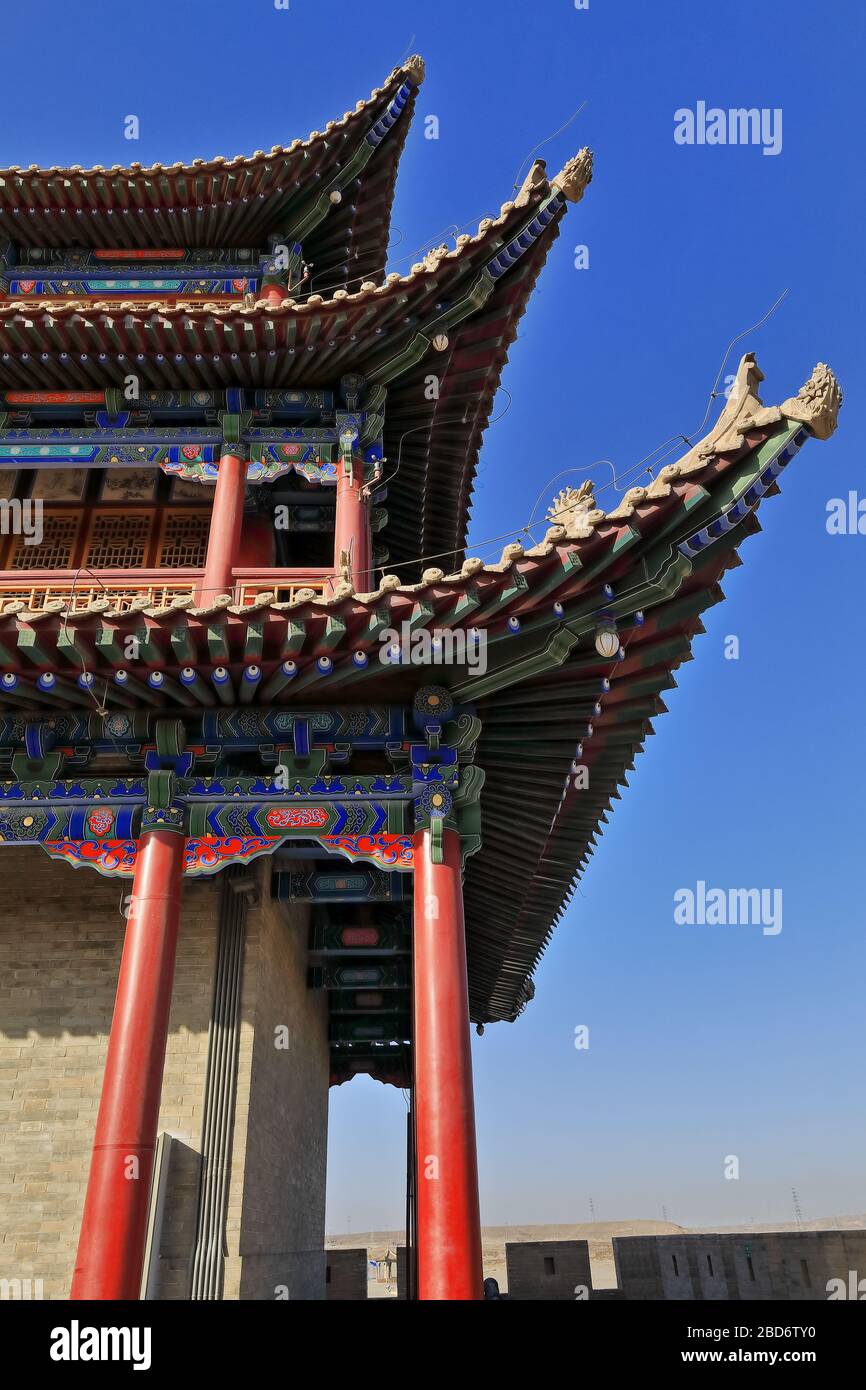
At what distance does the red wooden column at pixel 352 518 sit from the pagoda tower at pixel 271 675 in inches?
2.5

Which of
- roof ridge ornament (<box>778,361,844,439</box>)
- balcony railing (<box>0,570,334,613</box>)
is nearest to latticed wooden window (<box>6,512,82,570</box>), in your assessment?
balcony railing (<box>0,570,334,613</box>)

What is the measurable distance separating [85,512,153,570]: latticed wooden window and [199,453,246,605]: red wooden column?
1261 millimetres

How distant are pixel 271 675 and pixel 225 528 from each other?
3.08m

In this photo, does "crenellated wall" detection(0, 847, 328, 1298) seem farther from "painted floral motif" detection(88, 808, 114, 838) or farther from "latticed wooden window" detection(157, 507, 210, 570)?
"latticed wooden window" detection(157, 507, 210, 570)

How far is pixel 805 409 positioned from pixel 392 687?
358 centimetres

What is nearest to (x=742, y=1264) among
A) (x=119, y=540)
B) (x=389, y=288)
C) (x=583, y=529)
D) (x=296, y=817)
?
(x=296, y=817)

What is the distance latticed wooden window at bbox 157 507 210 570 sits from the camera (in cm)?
1100

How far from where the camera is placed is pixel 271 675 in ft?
24.4

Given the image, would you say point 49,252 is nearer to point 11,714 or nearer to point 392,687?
point 11,714

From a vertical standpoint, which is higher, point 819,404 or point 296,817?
point 819,404

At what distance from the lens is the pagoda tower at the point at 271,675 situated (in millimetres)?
6824

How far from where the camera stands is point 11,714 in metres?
7.86

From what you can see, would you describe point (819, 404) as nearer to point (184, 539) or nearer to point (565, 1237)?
point (184, 539)

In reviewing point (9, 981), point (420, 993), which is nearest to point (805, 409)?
point (420, 993)
